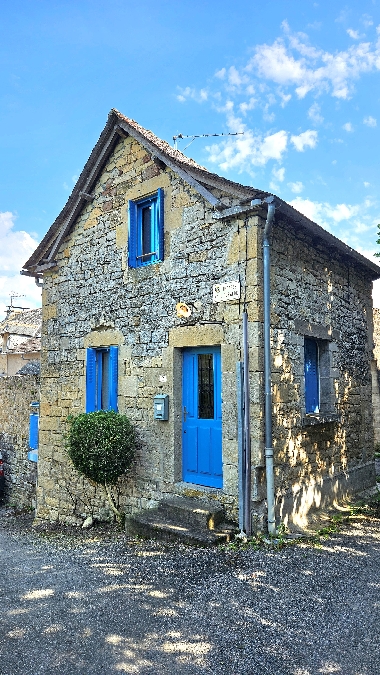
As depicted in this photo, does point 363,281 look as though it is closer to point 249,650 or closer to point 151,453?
point 151,453

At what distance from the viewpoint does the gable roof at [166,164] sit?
6.13 meters

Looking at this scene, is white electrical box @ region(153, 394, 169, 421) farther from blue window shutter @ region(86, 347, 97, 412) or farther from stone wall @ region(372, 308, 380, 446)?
stone wall @ region(372, 308, 380, 446)

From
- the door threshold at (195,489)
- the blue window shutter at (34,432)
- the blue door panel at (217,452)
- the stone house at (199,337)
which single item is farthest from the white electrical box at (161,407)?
the blue window shutter at (34,432)

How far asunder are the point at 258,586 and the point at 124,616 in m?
1.28

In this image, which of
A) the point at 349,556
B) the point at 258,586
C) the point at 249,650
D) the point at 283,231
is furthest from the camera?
the point at 283,231

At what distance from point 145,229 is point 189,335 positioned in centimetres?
224

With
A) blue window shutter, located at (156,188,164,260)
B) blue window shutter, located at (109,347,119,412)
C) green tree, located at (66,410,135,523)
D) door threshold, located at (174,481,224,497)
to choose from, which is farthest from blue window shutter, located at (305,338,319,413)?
blue window shutter, located at (109,347,119,412)

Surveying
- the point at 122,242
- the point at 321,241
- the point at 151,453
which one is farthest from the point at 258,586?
the point at 122,242

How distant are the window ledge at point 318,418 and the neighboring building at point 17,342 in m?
16.2

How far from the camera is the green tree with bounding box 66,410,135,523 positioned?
6.72 metres

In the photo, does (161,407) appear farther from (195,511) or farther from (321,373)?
(321,373)

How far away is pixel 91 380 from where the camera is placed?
812cm

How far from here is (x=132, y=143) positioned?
7.97 meters

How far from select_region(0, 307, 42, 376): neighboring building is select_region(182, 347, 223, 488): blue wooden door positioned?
15485 mm
